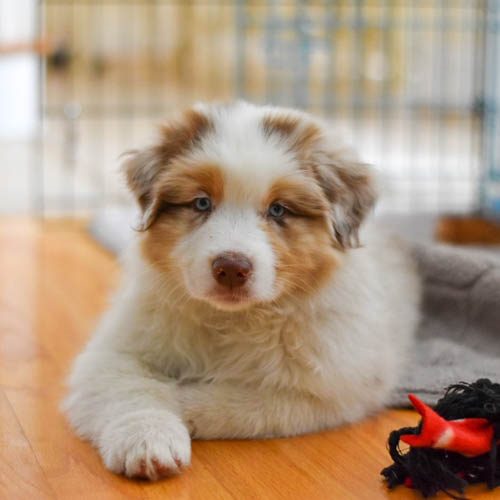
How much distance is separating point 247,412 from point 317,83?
14.3 ft

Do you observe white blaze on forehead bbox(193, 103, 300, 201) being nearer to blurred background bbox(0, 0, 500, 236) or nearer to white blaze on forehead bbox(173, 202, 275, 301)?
white blaze on forehead bbox(173, 202, 275, 301)

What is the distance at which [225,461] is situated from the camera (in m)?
2.04

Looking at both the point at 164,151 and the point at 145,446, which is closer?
the point at 145,446

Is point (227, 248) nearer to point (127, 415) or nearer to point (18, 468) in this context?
point (127, 415)

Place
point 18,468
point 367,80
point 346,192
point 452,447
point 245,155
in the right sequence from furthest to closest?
point 367,80 < point 346,192 < point 245,155 < point 18,468 < point 452,447

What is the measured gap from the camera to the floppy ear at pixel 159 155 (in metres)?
2.24

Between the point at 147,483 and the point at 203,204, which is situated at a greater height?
the point at 203,204

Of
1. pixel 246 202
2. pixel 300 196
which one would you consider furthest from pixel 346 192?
pixel 246 202

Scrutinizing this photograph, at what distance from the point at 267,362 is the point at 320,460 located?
30cm

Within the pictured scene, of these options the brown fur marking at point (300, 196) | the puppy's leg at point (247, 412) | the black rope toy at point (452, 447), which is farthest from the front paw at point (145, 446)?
the brown fur marking at point (300, 196)

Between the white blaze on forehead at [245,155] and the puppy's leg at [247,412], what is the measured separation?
0.51 meters

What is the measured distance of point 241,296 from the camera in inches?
79.7

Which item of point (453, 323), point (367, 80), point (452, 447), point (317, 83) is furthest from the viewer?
point (367, 80)

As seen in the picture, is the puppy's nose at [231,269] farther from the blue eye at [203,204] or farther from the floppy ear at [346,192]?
the floppy ear at [346,192]
